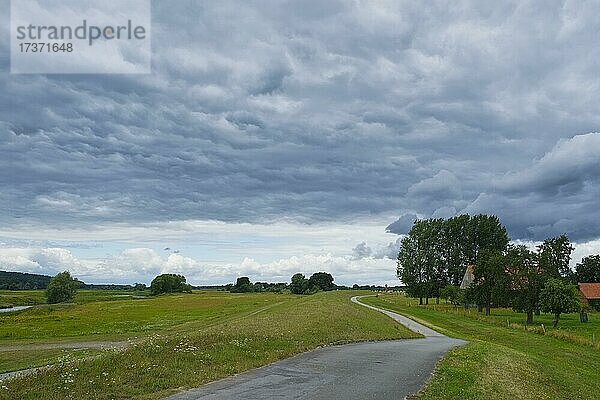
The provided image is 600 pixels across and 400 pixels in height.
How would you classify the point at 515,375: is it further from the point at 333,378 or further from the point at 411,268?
the point at 411,268

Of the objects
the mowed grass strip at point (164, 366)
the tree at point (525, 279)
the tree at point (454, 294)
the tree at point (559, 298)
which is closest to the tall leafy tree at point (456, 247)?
the tree at point (454, 294)

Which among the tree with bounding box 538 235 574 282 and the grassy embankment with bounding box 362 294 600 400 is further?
Answer: the tree with bounding box 538 235 574 282

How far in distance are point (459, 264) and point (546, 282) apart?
48709 mm

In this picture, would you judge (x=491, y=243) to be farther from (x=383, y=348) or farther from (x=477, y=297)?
(x=383, y=348)

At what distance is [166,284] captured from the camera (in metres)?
188

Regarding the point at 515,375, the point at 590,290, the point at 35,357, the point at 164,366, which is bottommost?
the point at 590,290

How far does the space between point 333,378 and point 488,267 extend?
199 feet

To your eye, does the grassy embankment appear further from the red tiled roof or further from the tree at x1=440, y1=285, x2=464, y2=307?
the red tiled roof

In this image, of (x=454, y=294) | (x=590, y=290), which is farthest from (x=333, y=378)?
(x=590, y=290)

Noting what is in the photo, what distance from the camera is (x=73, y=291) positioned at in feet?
451

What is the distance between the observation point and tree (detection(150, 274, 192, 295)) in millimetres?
185125

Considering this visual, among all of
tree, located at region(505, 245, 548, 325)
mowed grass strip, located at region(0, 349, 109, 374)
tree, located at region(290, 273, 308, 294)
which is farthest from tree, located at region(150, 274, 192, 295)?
mowed grass strip, located at region(0, 349, 109, 374)

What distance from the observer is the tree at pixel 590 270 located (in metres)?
124

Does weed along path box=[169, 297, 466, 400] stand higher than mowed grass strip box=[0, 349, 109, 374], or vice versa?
weed along path box=[169, 297, 466, 400]
